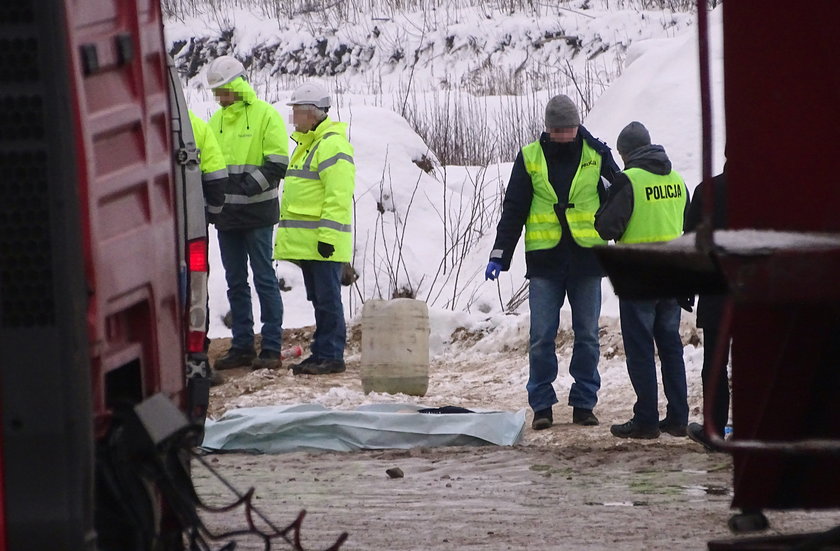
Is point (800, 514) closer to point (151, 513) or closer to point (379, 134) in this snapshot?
point (151, 513)

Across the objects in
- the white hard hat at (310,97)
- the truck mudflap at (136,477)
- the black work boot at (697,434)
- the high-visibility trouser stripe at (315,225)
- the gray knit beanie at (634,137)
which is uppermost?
the white hard hat at (310,97)

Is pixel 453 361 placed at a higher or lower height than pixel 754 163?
lower

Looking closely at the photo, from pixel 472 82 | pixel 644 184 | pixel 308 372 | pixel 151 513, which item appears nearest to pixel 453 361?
pixel 308 372

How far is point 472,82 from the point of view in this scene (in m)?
33.0

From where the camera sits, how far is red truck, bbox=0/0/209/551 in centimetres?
304

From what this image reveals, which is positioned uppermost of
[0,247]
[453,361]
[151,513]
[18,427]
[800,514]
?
[0,247]

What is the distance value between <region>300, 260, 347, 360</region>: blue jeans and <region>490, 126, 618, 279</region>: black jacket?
216 cm

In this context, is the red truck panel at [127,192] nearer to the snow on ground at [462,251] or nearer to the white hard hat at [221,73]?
the snow on ground at [462,251]

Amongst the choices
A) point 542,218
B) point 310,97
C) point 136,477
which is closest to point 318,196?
point 310,97

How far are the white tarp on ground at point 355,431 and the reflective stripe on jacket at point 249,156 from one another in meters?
2.77

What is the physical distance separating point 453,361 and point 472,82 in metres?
21.2

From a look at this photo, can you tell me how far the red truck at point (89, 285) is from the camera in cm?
304

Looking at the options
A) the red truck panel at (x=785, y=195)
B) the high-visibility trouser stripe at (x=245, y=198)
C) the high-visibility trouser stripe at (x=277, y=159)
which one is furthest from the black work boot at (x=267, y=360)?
the red truck panel at (x=785, y=195)

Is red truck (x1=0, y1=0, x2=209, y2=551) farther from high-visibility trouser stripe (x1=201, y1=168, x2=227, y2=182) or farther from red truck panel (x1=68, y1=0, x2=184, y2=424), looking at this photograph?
high-visibility trouser stripe (x1=201, y1=168, x2=227, y2=182)
